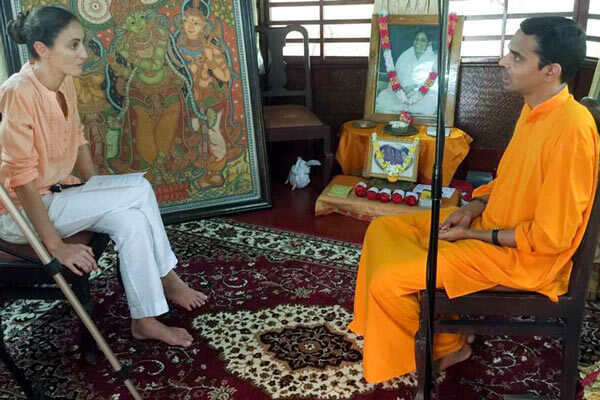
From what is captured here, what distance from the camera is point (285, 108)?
4473mm

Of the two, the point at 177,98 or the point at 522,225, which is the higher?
the point at 177,98

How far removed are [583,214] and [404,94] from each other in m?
2.58

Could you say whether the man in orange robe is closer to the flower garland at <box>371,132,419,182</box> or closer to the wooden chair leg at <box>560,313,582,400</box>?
the wooden chair leg at <box>560,313,582,400</box>

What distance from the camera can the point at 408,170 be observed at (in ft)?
13.0

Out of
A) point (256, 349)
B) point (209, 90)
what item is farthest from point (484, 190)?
point (209, 90)

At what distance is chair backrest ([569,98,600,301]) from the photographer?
5.84 feet

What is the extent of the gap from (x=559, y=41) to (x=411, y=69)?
242 centimetres

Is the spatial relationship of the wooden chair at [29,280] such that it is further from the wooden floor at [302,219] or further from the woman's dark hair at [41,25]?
the wooden floor at [302,219]

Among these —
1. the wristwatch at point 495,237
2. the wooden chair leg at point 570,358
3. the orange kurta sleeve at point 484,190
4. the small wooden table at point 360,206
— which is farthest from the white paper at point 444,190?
the wooden chair leg at point 570,358

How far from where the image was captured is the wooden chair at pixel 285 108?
402cm

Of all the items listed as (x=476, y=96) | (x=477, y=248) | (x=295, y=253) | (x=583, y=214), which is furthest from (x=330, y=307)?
(x=476, y=96)

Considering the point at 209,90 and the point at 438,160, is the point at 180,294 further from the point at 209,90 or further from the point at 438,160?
the point at 438,160

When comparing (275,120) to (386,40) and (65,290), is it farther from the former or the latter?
(65,290)

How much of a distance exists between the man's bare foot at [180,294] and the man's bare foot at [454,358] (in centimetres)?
118
